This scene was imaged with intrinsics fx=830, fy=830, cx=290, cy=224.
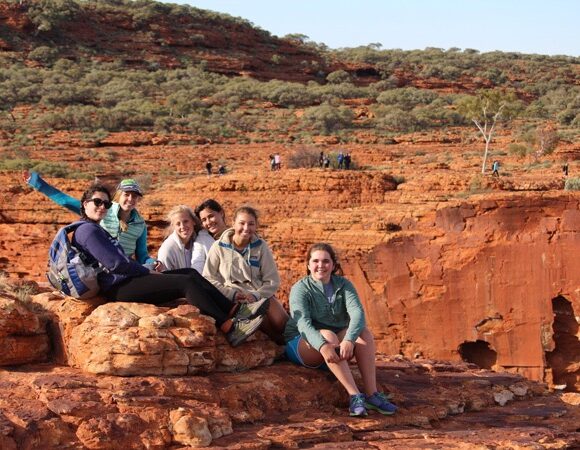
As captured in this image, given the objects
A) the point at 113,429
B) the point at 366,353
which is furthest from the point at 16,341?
the point at 366,353

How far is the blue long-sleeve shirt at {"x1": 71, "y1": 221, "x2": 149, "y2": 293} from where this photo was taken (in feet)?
18.1

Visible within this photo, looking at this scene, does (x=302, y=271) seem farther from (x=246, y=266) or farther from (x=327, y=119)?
(x=327, y=119)

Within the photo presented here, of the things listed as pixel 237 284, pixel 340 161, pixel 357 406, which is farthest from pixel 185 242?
pixel 340 161

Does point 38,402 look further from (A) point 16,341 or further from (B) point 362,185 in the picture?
(B) point 362,185

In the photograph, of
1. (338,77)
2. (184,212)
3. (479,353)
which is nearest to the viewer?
(184,212)

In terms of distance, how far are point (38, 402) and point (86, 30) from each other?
58322 mm

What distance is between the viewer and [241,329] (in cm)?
582

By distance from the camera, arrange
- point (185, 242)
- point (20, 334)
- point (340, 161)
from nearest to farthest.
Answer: point (20, 334) → point (185, 242) → point (340, 161)

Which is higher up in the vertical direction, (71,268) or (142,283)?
(71,268)

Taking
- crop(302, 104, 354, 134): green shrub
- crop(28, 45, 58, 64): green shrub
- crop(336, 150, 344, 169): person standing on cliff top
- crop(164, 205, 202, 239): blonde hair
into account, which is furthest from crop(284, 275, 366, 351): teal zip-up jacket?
crop(28, 45, 58, 64): green shrub

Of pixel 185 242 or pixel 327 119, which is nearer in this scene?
pixel 185 242

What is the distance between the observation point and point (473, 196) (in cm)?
1543

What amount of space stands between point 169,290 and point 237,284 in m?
0.60

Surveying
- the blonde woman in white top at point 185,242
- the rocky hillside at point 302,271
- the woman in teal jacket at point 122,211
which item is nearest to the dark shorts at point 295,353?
the rocky hillside at point 302,271
